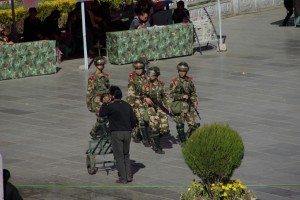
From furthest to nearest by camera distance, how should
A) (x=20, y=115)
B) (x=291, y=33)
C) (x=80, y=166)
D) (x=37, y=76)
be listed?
(x=291, y=33) < (x=37, y=76) < (x=20, y=115) < (x=80, y=166)

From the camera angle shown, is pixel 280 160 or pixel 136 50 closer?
pixel 280 160

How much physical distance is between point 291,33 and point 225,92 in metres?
10.2

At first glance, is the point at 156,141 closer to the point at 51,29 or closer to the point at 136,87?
the point at 136,87

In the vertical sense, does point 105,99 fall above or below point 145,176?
above

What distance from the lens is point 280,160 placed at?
18.4 metres

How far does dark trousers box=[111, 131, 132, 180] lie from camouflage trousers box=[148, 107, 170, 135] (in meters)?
2.22

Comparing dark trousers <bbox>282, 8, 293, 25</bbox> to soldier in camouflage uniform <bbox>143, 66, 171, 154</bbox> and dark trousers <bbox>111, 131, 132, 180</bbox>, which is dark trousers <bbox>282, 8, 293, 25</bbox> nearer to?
soldier in camouflage uniform <bbox>143, 66, 171, 154</bbox>

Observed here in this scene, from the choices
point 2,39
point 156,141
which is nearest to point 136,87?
point 156,141

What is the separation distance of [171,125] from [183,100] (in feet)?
7.52

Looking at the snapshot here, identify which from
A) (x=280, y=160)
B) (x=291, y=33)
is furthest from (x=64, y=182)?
(x=291, y=33)

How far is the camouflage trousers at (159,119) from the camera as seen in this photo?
19375 millimetres

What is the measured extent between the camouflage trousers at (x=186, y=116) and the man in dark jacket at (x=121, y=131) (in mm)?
2287

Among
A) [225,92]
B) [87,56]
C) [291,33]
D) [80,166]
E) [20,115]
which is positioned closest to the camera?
[80,166]

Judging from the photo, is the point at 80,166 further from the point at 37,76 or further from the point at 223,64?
the point at 223,64
